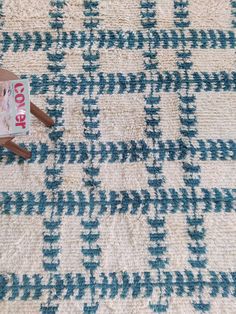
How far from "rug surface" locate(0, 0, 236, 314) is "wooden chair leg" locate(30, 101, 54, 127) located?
0.03m

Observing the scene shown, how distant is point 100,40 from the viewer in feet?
3.14

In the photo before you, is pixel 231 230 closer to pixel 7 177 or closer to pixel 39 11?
pixel 7 177

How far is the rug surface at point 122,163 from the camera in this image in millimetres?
796

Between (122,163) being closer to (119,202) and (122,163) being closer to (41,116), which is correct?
(119,202)

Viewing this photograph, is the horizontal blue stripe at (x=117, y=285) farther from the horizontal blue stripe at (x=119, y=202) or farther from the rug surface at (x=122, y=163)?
the horizontal blue stripe at (x=119, y=202)

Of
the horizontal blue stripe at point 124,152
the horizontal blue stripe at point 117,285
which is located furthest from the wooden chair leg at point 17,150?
the horizontal blue stripe at point 117,285

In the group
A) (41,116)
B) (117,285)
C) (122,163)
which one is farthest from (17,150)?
(117,285)

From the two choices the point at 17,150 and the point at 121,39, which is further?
the point at 121,39

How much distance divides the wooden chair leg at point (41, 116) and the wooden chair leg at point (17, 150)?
8 centimetres

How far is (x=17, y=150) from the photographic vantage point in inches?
31.6

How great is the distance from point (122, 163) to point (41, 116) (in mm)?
213

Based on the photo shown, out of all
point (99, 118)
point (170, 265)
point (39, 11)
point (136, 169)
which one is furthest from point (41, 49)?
point (170, 265)

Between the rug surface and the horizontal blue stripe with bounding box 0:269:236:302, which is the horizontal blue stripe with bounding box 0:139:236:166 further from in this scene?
the horizontal blue stripe with bounding box 0:269:236:302

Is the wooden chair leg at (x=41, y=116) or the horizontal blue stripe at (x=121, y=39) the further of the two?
the horizontal blue stripe at (x=121, y=39)
